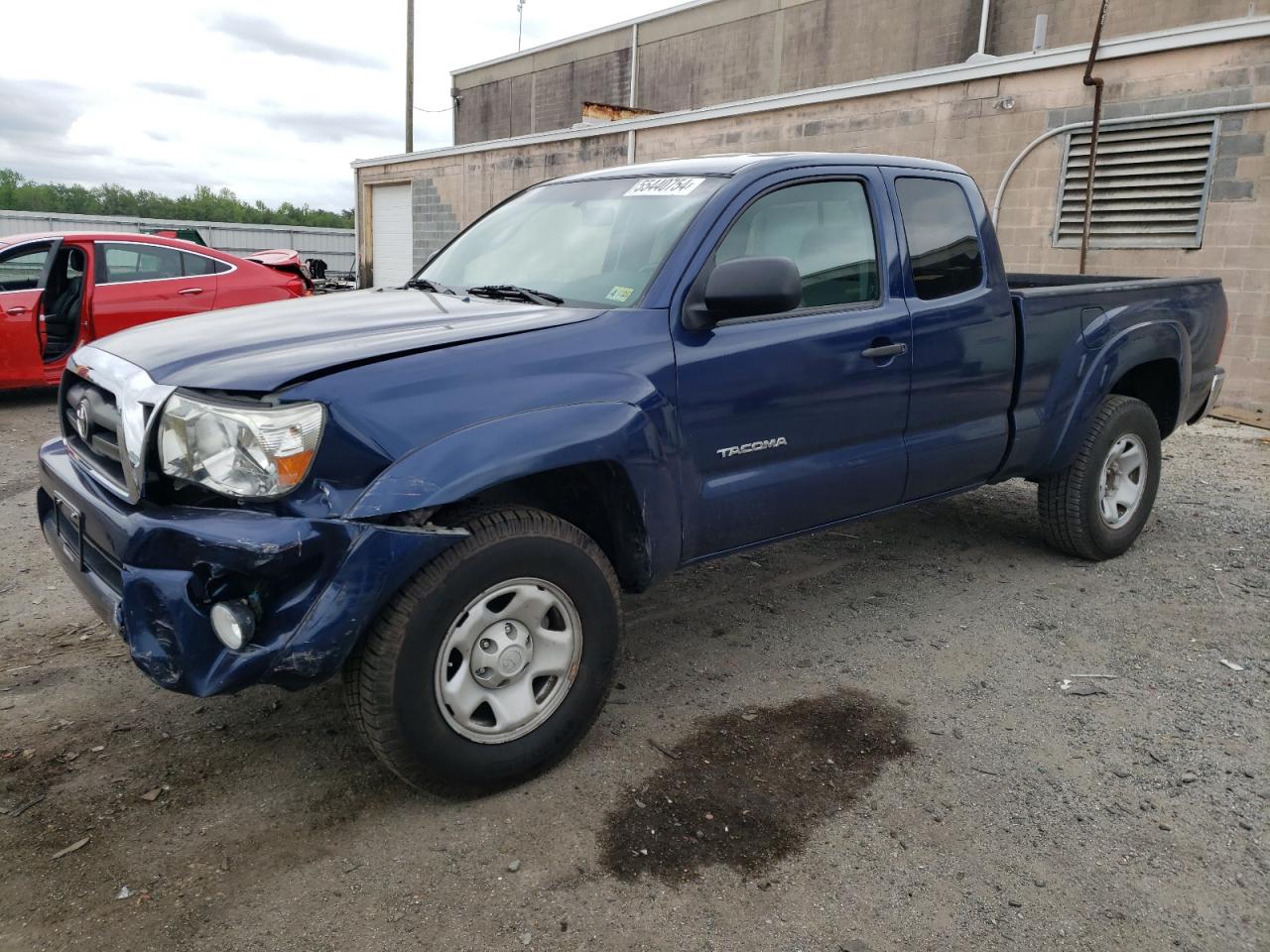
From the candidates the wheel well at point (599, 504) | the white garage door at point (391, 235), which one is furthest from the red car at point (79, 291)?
the white garage door at point (391, 235)

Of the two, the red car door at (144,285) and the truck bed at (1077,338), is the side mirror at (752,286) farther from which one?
the red car door at (144,285)

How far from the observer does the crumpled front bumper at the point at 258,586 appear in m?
2.34

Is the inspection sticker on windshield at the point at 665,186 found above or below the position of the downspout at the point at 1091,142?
below

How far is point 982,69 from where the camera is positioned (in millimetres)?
10477

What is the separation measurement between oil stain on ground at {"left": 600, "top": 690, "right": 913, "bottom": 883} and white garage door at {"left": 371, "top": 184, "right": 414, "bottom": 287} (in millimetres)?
19019

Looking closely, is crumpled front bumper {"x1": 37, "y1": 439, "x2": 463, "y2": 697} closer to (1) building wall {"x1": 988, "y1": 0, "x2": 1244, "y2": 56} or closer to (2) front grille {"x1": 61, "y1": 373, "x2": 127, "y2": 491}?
(2) front grille {"x1": 61, "y1": 373, "x2": 127, "y2": 491}

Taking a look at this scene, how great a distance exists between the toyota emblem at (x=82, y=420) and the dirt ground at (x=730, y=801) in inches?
38.1

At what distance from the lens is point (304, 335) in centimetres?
281

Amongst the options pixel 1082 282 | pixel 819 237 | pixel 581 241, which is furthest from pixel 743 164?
pixel 1082 282

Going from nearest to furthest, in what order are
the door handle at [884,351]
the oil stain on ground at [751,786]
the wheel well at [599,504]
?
the oil stain on ground at [751,786], the wheel well at [599,504], the door handle at [884,351]

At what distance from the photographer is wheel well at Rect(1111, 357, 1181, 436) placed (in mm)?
5012

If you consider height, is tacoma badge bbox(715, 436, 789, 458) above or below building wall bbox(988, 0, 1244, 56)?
below

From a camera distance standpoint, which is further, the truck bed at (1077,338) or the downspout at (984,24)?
the downspout at (984,24)

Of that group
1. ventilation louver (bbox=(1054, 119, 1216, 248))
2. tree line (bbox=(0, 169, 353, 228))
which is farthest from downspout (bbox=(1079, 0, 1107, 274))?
tree line (bbox=(0, 169, 353, 228))
